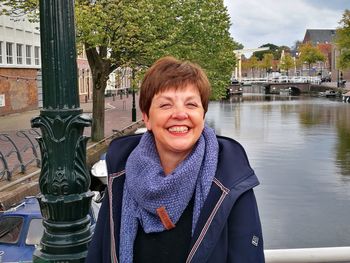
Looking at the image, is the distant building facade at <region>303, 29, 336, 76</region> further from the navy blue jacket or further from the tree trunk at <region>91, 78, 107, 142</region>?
the navy blue jacket

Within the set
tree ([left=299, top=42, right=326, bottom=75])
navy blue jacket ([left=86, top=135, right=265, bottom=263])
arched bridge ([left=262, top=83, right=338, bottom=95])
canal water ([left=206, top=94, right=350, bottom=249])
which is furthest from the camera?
tree ([left=299, top=42, right=326, bottom=75])

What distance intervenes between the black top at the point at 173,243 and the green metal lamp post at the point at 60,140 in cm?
101

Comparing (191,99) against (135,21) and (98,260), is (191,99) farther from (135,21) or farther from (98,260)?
(135,21)

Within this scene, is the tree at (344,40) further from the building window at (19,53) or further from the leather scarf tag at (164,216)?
the leather scarf tag at (164,216)

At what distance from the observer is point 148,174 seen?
84.9 inches

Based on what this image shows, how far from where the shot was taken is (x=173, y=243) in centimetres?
212

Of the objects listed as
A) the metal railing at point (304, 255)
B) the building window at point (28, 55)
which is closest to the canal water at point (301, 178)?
the metal railing at point (304, 255)

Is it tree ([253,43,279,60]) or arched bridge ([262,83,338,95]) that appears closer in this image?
arched bridge ([262,83,338,95])

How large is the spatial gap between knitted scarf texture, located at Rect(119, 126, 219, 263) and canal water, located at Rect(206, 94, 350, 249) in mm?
11085

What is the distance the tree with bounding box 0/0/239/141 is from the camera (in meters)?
20.3

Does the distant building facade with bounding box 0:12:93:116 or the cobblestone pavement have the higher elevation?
the distant building facade with bounding box 0:12:93:116

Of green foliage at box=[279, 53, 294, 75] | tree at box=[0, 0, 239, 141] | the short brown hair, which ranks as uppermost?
green foliage at box=[279, 53, 294, 75]

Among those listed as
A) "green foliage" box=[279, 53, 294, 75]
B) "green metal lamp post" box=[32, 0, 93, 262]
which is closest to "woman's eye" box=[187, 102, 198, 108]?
"green metal lamp post" box=[32, 0, 93, 262]

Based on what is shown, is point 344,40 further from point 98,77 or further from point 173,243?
point 173,243
